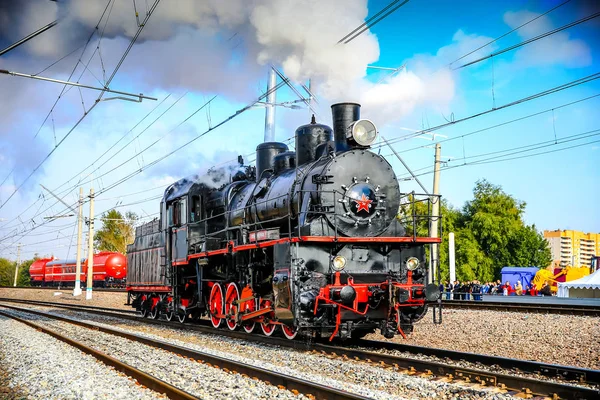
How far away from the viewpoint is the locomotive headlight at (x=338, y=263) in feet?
32.9

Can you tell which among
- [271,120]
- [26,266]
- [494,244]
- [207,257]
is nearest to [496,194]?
[494,244]

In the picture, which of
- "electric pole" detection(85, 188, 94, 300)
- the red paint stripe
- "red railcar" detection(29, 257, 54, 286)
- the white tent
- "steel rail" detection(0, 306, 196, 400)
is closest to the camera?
"steel rail" detection(0, 306, 196, 400)

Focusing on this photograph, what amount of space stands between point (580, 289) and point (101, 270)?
3719cm

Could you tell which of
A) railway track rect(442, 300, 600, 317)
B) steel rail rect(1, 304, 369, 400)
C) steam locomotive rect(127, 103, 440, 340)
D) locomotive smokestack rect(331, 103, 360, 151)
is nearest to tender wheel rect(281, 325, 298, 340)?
steam locomotive rect(127, 103, 440, 340)

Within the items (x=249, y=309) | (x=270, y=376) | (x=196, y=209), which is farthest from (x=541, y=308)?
(x=270, y=376)

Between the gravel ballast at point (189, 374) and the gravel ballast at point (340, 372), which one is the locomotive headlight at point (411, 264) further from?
the gravel ballast at point (189, 374)

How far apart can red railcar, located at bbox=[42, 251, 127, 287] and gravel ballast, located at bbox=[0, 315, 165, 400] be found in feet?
118

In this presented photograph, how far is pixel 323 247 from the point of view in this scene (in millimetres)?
10078

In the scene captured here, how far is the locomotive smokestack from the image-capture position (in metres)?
11.0

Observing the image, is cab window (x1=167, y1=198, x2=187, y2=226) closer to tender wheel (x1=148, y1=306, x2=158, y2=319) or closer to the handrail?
the handrail

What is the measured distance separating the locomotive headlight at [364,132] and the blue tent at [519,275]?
3108 centimetres

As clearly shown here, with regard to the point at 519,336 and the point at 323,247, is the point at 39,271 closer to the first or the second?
the point at 323,247

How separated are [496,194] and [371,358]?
2103 inches

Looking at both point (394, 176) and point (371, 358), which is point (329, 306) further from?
point (394, 176)
